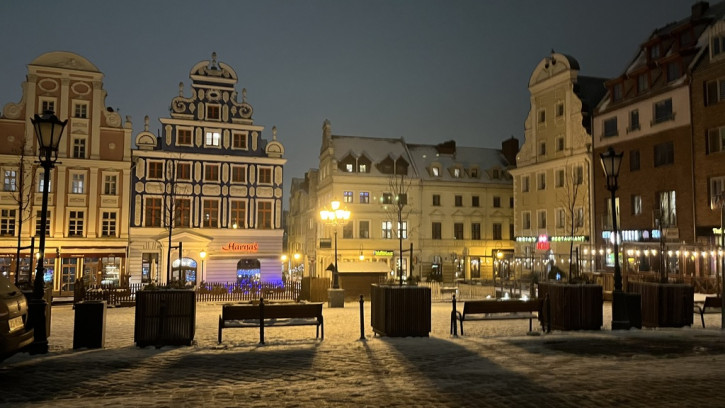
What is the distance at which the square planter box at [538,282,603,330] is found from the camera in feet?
49.6

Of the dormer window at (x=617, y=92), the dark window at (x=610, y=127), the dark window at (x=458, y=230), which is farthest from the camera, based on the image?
the dark window at (x=458, y=230)

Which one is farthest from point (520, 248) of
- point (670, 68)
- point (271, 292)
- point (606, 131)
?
point (271, 292)

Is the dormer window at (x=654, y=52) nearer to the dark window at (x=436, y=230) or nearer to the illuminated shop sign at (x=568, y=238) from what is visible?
the illuminated shop sign at (x=568, y=238)

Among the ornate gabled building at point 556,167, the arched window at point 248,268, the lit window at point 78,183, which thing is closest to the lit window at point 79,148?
the lit window at point 78,183

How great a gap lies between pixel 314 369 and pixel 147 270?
35.6 m

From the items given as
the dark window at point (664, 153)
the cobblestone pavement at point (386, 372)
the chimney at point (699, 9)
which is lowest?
the cobblestone pavement at point (386, 372)

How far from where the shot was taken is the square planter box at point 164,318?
41.3ft

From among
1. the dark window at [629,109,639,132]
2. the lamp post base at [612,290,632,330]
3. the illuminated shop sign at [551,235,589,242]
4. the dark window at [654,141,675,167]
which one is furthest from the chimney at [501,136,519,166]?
the lamp post base at [612,290,632,330]

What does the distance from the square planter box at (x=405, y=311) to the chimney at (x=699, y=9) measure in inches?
1242

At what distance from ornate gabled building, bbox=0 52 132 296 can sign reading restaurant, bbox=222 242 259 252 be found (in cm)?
705

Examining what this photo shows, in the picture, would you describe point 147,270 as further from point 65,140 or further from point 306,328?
point 306,328

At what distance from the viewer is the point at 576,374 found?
9.59 metres

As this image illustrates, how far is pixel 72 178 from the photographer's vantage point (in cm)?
4103

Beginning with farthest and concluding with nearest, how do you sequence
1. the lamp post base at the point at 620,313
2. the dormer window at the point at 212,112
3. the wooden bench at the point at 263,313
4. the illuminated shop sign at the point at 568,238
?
the dormer window at the point at 212,112 < the illuminated shop sign at the point at 568,238 < the lamp post base at the point at 620,313 < the wooden bench at the point at 263,313
